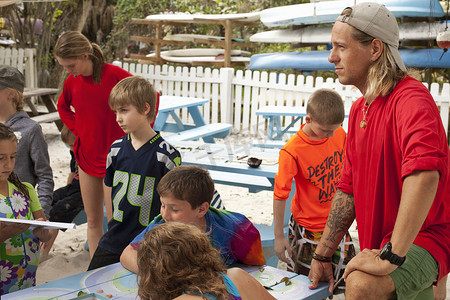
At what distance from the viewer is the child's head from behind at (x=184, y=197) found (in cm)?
239

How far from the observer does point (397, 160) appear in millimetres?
1983

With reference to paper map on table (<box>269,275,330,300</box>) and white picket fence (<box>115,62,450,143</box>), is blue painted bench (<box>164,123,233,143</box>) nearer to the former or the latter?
white picket fence (<box>115,62,450,143</box>)

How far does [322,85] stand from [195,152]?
476 cm

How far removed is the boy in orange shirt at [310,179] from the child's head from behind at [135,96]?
0.82m

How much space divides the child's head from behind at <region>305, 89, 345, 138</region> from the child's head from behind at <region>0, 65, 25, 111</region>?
1.89 metres

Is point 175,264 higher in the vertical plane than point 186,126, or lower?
higher

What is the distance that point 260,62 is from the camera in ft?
39.2

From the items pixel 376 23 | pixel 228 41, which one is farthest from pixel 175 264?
pixel 228 41

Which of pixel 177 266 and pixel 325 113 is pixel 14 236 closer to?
pixel 177 266

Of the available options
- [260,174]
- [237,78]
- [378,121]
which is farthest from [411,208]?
[237,78]

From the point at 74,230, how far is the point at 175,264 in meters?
4.22

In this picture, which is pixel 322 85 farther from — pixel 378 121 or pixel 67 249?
pixel 378 121

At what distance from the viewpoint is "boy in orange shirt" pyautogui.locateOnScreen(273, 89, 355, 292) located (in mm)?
3084

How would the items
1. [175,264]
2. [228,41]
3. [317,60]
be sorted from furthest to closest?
[228,41]
[317,60]
[175,264]
